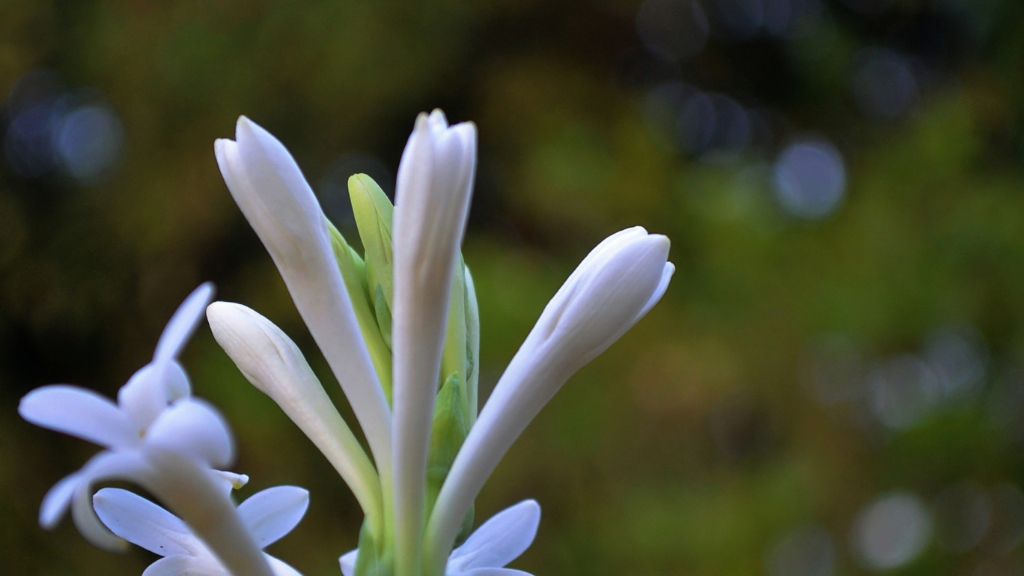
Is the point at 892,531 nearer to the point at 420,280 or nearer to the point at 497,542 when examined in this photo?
the point at 497,542

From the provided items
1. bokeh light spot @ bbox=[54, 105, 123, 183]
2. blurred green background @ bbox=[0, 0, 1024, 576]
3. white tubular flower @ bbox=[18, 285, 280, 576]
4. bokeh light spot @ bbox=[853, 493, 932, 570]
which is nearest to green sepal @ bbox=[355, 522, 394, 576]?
white tubular flower @ bbox=[18, 285, 280, 576]

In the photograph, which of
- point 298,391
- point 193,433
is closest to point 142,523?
point 298,391

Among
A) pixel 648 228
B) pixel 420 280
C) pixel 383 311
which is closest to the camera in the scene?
pixel 420 280

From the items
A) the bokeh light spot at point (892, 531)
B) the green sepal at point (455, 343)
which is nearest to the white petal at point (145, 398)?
the green sepal at point (455, 343)

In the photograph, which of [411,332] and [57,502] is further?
[411,332]

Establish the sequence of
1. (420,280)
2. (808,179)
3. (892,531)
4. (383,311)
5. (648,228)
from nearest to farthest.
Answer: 1. (420,280)
2. (383,311)
3. (892,531)
4. (648,228)
5. (808,179)

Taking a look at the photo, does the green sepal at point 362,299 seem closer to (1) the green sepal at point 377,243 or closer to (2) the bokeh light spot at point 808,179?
(1) the green sepal at point 377,243

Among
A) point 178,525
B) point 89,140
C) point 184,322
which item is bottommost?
point 178,525
